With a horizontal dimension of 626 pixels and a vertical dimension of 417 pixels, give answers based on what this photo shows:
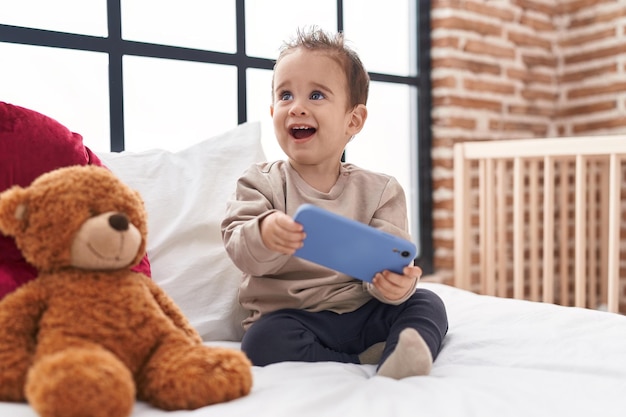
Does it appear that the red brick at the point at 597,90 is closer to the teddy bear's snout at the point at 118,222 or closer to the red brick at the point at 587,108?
the red brick at the point at 587,108

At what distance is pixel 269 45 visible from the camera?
6.20ft

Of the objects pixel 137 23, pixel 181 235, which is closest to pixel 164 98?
pixel 137 23

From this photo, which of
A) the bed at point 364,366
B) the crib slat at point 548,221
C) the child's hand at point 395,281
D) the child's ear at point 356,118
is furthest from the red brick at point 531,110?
the child's hand at point 395,281

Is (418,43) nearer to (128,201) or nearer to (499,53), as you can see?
(499,53)

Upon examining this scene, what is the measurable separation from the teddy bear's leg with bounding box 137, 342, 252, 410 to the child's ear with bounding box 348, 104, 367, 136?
61 centimetres

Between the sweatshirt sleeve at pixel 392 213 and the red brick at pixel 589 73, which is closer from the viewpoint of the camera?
the sweatshirt sleeve at pixel 392 213

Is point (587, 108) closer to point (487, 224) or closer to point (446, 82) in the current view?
point (446, 82)

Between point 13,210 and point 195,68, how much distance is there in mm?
1080

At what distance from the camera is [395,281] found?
0.95 m

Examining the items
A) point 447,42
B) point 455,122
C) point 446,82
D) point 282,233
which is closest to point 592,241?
point 455,122

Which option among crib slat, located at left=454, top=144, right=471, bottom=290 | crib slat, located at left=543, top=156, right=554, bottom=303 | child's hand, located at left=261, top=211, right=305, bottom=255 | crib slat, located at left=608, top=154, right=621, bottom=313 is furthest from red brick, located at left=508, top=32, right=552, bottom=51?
child's hand, located at left=261, top=211, right=305, bottom=255

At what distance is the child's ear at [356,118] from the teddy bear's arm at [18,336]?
69 centimetres

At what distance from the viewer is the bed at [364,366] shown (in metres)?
0.71

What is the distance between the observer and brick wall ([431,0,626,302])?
7.05ft
